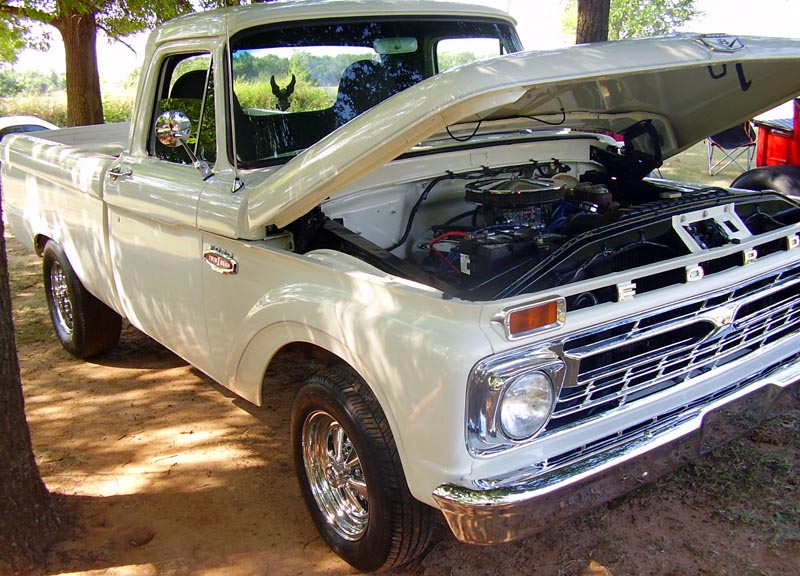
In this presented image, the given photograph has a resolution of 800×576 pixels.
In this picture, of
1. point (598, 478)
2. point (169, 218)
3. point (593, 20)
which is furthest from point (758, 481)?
point (593, 20)

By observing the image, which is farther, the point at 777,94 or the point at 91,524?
the point at 777,94

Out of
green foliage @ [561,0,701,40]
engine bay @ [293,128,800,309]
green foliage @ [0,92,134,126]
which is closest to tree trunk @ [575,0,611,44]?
engine bay @ [293,128,800,309]

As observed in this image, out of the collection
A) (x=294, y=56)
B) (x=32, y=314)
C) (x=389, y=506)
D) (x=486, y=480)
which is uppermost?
(x=294, y=56)

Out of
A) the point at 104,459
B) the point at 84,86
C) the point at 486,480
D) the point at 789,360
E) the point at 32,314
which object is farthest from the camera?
the point at 84,86

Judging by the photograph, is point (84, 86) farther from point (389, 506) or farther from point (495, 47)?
point (389, 506)

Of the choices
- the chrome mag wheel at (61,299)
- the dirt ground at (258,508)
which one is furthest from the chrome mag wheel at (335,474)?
the chrome mag wheel at (61,299)

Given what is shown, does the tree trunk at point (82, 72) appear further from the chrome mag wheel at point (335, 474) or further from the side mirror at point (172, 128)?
the chrome mag wheel at point (335, 474)

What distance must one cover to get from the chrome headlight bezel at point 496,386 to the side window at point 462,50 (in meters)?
2.25

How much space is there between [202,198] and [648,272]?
193cm

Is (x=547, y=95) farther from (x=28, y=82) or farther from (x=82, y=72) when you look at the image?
(x=28, y=82)

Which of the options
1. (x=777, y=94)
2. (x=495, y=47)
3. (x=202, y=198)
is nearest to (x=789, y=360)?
(x=777, y=94)

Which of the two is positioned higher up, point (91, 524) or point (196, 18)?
point (196, 18)

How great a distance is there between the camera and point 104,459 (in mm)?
3885

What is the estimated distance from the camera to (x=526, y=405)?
232 cm
